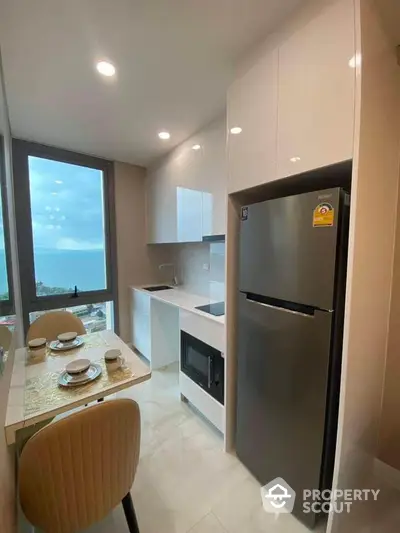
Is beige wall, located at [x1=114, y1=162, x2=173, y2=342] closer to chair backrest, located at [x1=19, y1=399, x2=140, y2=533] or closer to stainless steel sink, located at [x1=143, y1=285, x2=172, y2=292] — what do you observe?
stainless steel sink, located at [x1=143, y1=285, x2=172, y2=292]

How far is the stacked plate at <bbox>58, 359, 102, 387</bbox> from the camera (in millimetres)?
1159

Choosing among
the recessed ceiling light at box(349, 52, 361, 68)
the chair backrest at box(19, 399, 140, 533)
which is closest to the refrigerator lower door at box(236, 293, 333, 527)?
the chair backrest at box(19, 399, 140, 533)

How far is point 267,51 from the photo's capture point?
1.25 m

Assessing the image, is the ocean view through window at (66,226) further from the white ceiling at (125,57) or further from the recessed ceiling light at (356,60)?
the recessed ceiling light at (356,60)

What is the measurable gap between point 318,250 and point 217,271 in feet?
4.97

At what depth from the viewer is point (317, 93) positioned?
1.03m

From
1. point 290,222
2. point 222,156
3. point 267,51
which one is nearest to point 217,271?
point 222,156

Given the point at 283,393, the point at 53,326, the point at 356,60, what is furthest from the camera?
the point at 53,326

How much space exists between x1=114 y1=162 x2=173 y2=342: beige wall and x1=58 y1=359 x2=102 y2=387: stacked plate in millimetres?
1999

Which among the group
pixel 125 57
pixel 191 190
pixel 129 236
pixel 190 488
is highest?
pixel 125 57

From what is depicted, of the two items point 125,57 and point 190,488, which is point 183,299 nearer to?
point 190,488

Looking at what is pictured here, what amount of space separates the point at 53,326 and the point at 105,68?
Answer: 5.88 feet

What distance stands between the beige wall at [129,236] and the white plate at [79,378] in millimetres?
2018

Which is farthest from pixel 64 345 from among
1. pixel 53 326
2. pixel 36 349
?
pixel 53 326
